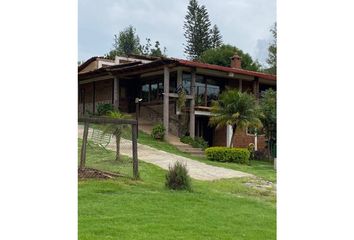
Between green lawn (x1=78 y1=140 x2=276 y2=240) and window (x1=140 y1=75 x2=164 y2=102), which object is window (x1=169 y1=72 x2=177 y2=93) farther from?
green lawn (x1=78 y1=140 x2=276 y2=240)

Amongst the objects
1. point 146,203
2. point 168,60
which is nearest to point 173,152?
point 168,60

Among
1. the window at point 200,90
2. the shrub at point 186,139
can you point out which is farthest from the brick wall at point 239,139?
the shrub at point 186,139

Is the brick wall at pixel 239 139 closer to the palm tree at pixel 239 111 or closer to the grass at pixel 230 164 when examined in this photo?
the grass at pixel 230 164

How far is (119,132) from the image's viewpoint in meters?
8.69

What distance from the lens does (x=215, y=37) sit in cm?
3144

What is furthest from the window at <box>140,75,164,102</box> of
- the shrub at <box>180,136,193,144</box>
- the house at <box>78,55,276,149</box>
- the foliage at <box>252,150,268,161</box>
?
the foliage at <box>252,150,268,161</box>

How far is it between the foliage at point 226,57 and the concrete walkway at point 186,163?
15276 mm

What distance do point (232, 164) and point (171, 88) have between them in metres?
5.46

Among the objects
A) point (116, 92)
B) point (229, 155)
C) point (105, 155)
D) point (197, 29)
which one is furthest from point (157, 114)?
point (197, 29)

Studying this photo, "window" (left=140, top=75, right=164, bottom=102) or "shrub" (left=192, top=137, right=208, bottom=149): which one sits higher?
"window" (left=140, top=75, right=164, bottom=102)

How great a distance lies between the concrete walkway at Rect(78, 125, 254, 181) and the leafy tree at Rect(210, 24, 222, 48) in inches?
753

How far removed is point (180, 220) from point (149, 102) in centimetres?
1291

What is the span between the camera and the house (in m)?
15.8
